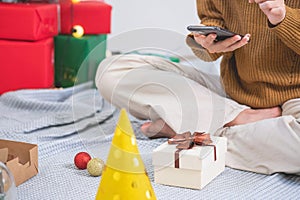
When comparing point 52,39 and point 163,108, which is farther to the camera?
point 52,39

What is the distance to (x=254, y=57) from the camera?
1.18 m

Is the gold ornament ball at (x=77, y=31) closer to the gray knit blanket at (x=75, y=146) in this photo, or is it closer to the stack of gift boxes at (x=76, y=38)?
the stack of gift boxes at (x=76, y=38)

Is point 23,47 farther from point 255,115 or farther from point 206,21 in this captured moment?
point 255,115

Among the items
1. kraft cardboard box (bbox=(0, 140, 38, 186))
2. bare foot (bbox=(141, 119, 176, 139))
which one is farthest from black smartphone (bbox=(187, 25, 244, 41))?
kraft cardboard box (bbox=(0, 140, 38, 186))

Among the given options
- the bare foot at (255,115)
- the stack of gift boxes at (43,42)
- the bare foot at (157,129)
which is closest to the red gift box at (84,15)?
the stack of gift boxes at (43,42)

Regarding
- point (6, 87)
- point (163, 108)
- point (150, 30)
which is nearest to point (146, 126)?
point (163, 108)

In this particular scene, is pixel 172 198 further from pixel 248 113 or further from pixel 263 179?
pixel 248 113

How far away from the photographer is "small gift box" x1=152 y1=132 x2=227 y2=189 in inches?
38.5

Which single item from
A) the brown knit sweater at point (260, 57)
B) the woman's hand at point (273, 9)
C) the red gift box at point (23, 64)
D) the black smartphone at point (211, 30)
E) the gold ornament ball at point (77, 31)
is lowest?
the red gift box at point (23, 64)

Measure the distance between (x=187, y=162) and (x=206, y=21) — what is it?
15.3 inches

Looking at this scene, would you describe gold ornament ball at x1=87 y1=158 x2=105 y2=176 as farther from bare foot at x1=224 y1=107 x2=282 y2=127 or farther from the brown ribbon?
bare foot at x1=224 y1=107 x2=282 y2=127

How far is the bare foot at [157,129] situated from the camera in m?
1.20

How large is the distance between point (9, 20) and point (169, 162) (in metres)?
0.89

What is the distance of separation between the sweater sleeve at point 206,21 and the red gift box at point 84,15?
2.01 feet
